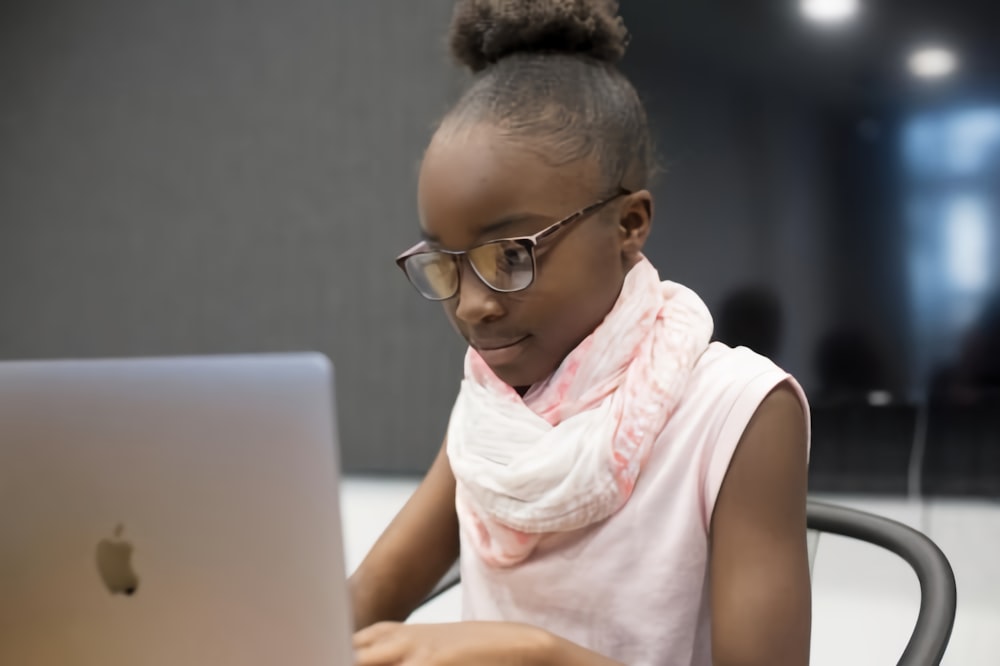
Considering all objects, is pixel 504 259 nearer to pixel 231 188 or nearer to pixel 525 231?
pixel 525 231

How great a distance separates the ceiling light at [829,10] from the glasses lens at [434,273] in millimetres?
1470

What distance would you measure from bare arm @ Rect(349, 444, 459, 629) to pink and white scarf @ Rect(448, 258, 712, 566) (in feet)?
0.39

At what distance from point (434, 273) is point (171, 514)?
33cm

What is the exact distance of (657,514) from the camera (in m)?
0.76

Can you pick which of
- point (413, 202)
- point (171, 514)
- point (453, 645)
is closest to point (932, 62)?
point (413, 202)

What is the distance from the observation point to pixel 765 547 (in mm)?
689

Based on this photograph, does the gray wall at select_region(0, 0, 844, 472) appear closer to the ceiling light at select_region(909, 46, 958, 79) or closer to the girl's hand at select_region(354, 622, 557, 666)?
the ceiling light at select_region(909, 46, 958, 79)

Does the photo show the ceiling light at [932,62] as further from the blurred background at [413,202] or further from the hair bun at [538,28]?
the hair bun at [538,28]

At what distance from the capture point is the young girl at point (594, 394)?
0.70 metres

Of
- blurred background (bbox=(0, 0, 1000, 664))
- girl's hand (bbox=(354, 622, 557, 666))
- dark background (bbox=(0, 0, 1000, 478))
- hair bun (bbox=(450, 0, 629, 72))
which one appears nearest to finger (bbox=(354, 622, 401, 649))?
girl's hand (bbox=(354, 622, 557, 666))

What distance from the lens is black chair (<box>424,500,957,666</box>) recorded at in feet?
2.58

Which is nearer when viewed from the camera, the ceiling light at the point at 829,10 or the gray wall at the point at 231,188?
the ceiling light at the point at 829,10

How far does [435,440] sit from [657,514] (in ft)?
5.65

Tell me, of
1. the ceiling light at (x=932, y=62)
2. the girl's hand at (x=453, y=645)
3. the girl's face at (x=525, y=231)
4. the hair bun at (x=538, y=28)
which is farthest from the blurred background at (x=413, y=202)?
the girl's hand at (x=453, y=645)
